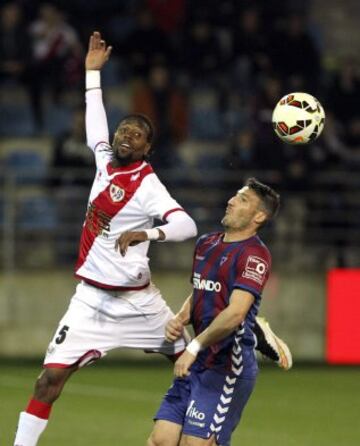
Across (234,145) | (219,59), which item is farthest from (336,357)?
(219,59)

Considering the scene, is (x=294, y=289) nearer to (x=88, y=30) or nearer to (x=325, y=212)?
(x=325, y=212)

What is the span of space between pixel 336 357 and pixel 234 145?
105 inches

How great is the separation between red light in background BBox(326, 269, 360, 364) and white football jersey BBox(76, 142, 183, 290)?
6843mm

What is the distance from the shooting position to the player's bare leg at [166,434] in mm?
7191

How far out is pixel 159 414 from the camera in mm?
7312

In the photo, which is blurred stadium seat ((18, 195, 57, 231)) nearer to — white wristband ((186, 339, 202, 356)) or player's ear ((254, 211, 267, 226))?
player's ear ((254, 211, 267, 226))

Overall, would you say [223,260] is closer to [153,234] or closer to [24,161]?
[153,234]

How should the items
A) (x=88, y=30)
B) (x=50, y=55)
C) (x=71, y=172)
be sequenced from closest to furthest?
1. (x=71, y=172)
2. (x=50, y=55)
3. (x=88, y=30)

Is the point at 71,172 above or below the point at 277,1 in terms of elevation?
below

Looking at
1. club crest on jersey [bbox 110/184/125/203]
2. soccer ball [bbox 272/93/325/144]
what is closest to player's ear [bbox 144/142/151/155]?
club crest on jersey [bbox 110/184/125/203]

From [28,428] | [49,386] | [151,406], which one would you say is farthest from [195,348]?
[151,406]

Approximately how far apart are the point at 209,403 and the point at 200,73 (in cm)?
1030

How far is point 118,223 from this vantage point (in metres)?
8.23

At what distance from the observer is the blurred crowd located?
1553 cm
